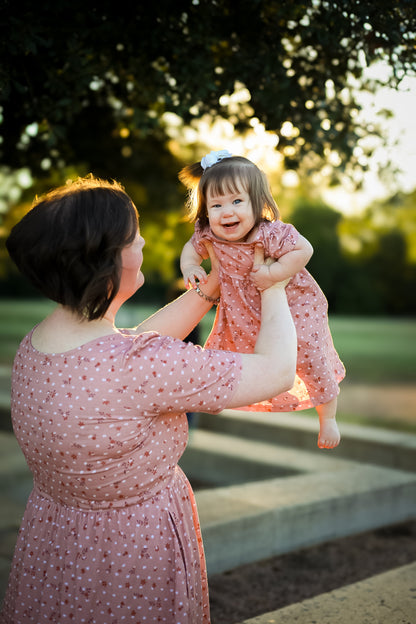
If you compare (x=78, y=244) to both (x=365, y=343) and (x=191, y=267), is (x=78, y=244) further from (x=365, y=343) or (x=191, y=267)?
(x=365, y=343)

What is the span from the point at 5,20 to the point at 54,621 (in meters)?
2.45

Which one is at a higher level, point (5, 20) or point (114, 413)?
point (5, 20)

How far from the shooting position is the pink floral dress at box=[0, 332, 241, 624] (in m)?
1.90

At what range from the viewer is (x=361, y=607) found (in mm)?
3254

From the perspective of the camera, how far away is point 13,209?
1656 centimetres

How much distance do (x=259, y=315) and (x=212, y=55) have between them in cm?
177

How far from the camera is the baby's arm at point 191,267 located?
2.58 meters

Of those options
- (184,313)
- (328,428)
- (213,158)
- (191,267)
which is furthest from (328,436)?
(213,158)

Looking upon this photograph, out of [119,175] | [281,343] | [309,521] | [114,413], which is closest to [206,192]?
[281,343]

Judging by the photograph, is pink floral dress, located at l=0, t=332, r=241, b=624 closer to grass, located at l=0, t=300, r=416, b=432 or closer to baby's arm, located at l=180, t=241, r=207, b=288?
baby's arm, located at l=180, t=241, r=207, b=288

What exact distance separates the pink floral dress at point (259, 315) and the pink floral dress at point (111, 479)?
578 millimetres

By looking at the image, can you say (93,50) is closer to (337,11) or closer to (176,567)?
(337,11)

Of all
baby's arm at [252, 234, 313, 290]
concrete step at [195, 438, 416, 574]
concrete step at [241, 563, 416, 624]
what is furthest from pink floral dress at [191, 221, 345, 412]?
concrete step at [195, 438, 416, 574]

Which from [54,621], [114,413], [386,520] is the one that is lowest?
[386,520]
